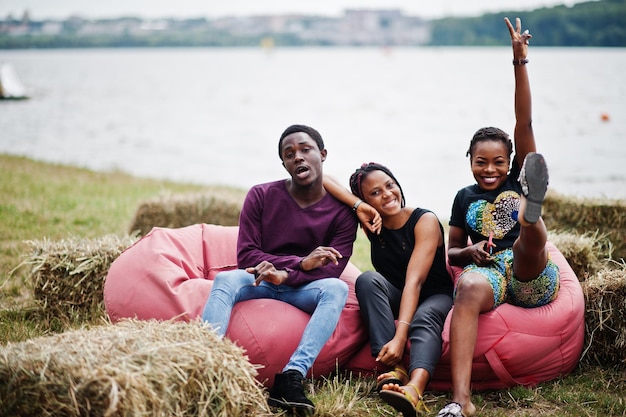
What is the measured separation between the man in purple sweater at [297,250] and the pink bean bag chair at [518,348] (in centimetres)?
45

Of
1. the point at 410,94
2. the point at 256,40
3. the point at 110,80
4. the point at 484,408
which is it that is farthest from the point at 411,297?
the point at 256,40

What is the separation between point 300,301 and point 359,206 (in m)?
0.67

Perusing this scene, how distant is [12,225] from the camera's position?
7398mm

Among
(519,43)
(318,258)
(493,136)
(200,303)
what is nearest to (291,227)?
(318,258)

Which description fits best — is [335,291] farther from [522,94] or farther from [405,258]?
[522,94]

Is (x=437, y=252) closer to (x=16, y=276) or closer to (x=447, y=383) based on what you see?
(x=447, y=383)

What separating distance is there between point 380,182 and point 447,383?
3.95 feet

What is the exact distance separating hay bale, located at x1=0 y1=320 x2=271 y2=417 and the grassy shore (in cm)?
62

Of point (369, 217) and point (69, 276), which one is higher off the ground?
point (369, 217)

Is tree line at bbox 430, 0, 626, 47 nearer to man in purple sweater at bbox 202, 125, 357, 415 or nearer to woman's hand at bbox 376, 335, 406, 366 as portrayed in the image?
man in purple sweater at bbox 202, 125, 357, 415

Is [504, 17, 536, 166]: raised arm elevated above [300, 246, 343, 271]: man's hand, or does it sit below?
above

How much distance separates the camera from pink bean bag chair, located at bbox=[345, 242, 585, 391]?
380 centimetres

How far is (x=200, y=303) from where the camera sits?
4.05 metres

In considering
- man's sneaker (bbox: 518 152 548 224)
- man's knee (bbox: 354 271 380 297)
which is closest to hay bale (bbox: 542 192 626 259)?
man's knee (bbox: 354 271 380 297)
